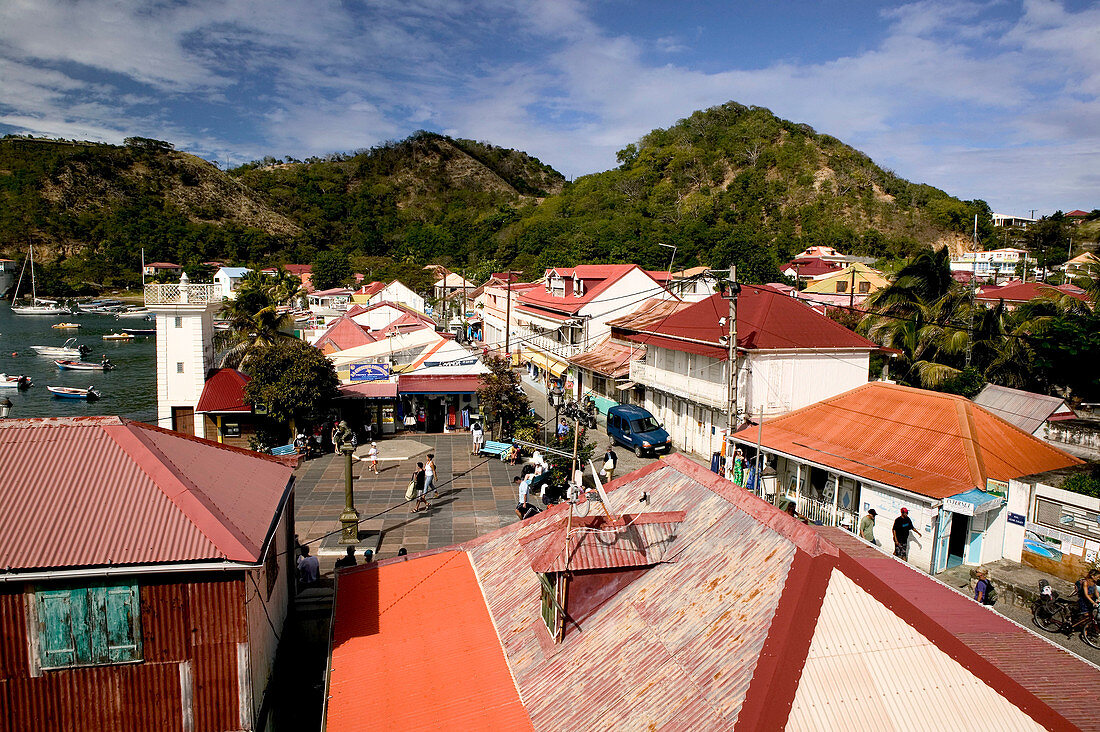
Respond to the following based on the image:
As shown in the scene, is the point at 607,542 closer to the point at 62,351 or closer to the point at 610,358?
the point at 610,358

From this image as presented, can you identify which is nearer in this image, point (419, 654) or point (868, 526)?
point (419, 654)

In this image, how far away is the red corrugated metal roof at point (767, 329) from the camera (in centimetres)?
2575

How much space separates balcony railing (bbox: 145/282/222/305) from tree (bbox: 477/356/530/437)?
12.6m

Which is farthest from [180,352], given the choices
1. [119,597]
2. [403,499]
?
[119,597]

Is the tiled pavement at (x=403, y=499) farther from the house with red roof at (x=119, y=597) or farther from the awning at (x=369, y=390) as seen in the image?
the house with red roof at (x=119, y=597)

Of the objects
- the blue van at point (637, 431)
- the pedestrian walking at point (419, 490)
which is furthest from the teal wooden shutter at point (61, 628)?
the blue van at point (637, 431)

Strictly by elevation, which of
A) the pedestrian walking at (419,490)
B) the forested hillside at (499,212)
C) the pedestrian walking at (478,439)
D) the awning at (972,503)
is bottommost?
the pedestrian walking at (419,490)

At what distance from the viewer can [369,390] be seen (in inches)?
1199

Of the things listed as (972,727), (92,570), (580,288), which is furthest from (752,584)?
(580,288)

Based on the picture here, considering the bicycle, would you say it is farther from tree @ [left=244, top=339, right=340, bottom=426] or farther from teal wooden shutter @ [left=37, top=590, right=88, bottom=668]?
tree @ [left=244, top=339, right=340, bottom=426]

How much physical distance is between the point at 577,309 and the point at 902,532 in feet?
88.7

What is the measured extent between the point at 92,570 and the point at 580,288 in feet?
124

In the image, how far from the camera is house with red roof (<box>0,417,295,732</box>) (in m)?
8.79

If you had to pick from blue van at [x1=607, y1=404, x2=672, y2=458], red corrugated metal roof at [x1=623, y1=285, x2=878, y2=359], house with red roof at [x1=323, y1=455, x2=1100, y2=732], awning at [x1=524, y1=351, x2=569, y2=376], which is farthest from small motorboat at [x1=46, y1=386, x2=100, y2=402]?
house with red roof at [x1=323, y1=455, x2=1100, y2=732]
